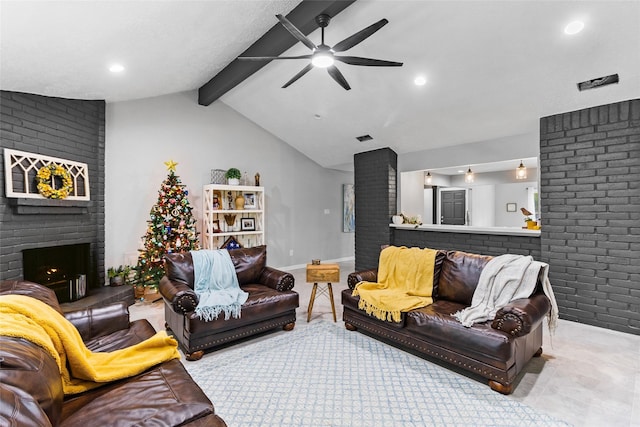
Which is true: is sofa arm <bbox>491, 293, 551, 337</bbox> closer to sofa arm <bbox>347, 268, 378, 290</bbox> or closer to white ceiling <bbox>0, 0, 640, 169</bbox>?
sofa arm <bbox>347, 268, 378, 290</bbox>

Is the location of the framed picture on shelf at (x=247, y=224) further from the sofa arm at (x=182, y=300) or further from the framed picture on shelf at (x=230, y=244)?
the sofa arm at (x=182, y=300)

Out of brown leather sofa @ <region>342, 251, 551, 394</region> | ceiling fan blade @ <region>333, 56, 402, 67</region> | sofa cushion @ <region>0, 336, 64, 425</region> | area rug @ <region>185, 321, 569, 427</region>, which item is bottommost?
area rug @ <region>185, 321, 569, 427</region>

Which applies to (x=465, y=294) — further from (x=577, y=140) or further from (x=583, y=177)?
(x=577, y=140)

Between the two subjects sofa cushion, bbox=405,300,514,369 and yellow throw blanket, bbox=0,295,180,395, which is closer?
yellow throw blanket, bbox=0,295,180,395

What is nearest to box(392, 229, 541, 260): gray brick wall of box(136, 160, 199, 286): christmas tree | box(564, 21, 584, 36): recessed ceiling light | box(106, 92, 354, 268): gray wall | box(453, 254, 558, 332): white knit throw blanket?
box(453, 254, 558, 332): white knit throw blanket

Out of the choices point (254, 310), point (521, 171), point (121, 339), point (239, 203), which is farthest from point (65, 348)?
point (521, 171)

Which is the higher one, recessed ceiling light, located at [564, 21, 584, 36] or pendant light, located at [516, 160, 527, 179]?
recessed ceiling light, located at [564, 21, 584, 36]

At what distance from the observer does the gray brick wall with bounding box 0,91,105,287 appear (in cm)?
340

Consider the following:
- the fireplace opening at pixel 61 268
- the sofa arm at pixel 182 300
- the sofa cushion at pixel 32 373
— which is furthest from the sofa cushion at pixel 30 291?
the fireplace opening at pixel 61 268

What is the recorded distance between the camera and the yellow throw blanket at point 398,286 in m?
3.06

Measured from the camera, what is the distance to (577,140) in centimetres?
375

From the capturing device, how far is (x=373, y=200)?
6.23 metres

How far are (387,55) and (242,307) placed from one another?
3170 mm

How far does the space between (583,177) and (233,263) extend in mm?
4185
